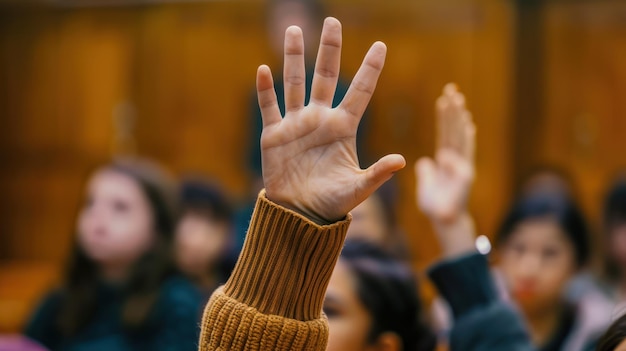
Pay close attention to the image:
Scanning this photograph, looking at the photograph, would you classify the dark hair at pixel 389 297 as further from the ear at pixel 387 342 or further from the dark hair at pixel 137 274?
the dark hair at pixel 137 274

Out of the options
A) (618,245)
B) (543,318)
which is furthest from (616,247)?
(543,318)

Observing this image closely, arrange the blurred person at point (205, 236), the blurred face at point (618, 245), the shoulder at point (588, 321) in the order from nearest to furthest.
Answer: the shoulder at point (588, 321) < the blurred face at point (618, 245) < the blurred person at point (205, 236)

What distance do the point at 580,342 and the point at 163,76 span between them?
140 inches

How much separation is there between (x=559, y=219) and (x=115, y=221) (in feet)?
4.03

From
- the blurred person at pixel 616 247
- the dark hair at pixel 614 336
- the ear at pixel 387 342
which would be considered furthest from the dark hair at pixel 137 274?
the dark hair at pixel 614 336

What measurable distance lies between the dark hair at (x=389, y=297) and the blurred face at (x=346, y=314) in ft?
0.05

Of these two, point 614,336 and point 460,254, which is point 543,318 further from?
point 614,336

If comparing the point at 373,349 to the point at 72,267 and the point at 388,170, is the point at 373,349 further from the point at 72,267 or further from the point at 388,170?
the point at 72,267

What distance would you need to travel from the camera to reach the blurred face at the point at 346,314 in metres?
1.82

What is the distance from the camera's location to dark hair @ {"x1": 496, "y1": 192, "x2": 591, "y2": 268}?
9.80 feet

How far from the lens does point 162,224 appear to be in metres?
Answer: 3.01

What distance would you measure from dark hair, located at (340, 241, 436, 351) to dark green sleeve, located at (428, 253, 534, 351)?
0.35 ft

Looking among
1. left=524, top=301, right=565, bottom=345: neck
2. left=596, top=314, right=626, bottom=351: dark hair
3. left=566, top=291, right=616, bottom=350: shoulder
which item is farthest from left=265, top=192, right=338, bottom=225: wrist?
left=524, top=301, right=565, bottom=345: neck

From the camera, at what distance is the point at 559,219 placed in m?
3.01
